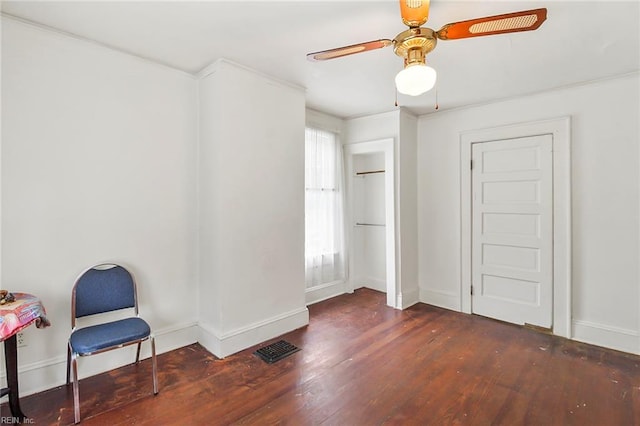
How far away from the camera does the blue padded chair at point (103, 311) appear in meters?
1.96

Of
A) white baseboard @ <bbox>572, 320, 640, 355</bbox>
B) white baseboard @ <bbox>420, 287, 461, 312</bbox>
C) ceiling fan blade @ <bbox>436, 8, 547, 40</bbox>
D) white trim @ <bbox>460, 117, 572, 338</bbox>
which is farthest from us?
white baseboard @ <bbox>420, 287, 461, 312</bbox>

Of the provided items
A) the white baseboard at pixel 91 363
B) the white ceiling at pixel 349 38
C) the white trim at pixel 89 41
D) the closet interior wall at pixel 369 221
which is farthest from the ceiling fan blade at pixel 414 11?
the closet interior wall at pixel 369 221

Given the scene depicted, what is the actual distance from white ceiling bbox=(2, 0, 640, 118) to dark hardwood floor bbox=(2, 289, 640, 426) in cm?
244

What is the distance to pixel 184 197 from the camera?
2.88m

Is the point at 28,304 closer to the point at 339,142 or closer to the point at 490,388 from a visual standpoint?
the point at 490,388

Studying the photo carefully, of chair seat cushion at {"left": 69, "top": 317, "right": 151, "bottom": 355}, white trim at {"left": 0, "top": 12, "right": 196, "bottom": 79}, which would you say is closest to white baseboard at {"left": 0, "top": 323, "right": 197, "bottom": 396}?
chair seat cushion at {"left": 69, "top": 317, "right": 151, "bottom": 355}

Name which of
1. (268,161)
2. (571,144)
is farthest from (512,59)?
(268,161)

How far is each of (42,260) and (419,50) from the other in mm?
2760

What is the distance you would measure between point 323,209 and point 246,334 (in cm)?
193

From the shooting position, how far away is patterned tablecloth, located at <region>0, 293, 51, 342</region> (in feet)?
5.55

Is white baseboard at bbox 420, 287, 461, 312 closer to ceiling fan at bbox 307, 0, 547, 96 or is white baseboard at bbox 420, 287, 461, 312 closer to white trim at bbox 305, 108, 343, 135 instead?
white trim at bbox 305, 108, 343, 135

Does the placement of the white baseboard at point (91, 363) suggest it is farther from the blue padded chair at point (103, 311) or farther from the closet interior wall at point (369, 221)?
the closet interior wall at point (369, 221)

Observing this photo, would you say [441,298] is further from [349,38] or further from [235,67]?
[235,67]

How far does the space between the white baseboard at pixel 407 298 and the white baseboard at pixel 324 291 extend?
2.85 feet
